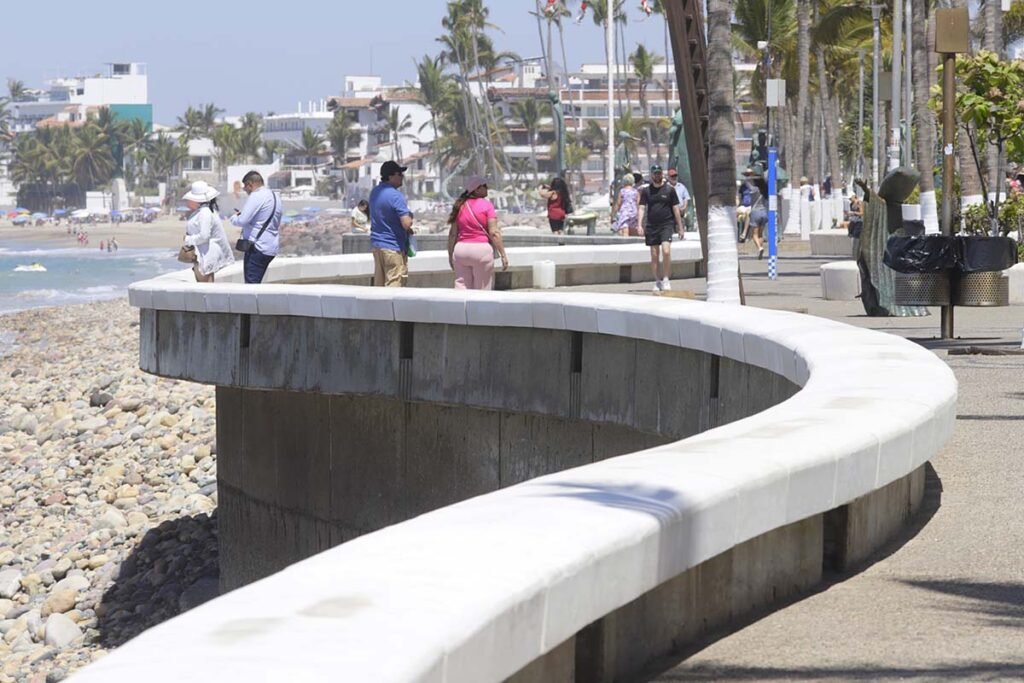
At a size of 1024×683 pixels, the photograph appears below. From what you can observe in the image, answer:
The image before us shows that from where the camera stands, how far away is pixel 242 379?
14.4 m

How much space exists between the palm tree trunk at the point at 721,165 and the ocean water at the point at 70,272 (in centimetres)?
5241

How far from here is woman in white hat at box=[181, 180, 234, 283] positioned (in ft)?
56.0

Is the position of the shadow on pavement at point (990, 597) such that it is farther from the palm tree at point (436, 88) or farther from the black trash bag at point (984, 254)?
the palm tree at point (436, 88)

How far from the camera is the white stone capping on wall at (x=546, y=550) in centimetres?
321

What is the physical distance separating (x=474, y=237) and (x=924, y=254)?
13.3ft

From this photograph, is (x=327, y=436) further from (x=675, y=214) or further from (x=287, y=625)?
(x=287, y=625)

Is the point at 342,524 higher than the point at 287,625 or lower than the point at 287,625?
lower

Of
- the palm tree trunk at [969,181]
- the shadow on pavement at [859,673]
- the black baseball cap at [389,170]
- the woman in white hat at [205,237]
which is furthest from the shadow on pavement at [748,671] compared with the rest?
the palm tree trunk at [969,181]

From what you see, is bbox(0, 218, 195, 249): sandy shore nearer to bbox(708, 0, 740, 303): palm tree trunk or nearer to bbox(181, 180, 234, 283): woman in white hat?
bbox(181, 180, 234, 283): woman in white hat

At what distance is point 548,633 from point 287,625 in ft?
3.10

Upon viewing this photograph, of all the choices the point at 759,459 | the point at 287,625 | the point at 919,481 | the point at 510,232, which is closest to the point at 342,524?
the point at 919,481

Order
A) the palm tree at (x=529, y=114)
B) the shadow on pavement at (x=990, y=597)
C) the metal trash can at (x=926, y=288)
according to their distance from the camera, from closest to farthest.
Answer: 1. the shadow on pavement at (x=990, y=597)
2. the metal trash can at (x=926, y=288)
3. the palm tree at (x=529, y=114)

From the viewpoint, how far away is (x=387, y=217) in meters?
17.2

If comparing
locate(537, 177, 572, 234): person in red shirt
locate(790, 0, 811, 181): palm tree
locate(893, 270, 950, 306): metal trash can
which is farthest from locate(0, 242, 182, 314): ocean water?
locate(893, 270, 950, 306): metal trash can
